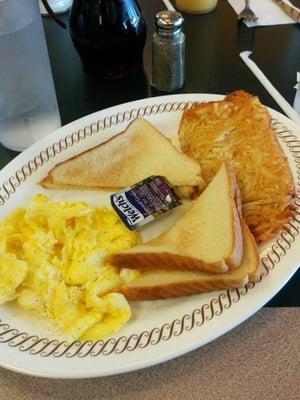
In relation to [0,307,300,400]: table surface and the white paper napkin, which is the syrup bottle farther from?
[0,307,300,400]: table surface

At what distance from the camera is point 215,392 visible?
777mm

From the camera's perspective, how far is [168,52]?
1.31m

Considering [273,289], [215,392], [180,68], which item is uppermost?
[180,68]

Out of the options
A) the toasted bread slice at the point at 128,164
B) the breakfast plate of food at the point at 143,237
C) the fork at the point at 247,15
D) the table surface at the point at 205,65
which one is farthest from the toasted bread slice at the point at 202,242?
the fork at the point at 247,15

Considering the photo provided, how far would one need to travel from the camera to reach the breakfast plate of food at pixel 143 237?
2.55 ft

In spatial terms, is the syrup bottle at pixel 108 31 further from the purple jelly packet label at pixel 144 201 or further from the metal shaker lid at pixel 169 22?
the purple jelly packet label at pixel 144 201

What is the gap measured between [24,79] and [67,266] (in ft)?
1.75

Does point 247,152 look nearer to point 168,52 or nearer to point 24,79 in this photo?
point 168,52

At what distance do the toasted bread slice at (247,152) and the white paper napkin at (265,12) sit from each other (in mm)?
665

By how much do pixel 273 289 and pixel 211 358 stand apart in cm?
17

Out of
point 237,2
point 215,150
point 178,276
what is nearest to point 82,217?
point 178,276

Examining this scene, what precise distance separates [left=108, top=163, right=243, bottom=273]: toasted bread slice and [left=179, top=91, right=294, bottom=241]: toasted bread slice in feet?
0.21

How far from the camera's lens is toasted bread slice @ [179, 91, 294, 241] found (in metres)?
0.94

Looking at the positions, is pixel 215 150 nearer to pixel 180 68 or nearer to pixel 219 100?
pixel 219 100
